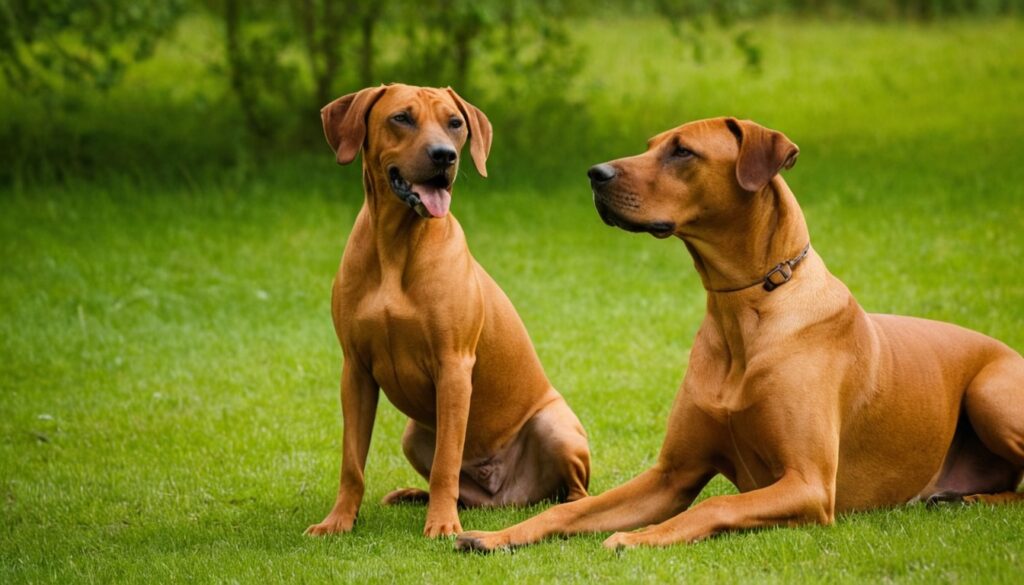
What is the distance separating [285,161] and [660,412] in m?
7.68

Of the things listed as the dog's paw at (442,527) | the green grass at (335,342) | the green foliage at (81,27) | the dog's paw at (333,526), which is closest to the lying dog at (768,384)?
the green grass at (335,342)

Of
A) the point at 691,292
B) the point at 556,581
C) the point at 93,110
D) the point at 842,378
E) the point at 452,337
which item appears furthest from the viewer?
the point at 93,110

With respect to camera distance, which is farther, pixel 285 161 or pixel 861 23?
pixel 861 23

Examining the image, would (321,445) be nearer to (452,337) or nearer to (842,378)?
(452,337)

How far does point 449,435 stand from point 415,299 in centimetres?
57

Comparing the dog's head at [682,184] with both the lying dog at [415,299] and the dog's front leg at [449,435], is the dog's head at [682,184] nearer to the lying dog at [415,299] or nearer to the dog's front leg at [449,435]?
the lying dog at [415,299]

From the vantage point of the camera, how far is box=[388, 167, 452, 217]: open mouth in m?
5.69

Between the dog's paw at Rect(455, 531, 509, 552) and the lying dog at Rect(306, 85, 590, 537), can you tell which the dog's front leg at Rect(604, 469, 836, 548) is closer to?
the dog's paw at Rect(455, 531, 509, 552)

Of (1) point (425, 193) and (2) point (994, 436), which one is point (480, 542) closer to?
(1) point (425, 193)

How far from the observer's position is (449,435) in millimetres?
5734

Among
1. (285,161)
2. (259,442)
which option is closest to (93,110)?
(285,161)

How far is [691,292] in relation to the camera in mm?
11094

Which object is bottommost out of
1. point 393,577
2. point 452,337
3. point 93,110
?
point 93,110

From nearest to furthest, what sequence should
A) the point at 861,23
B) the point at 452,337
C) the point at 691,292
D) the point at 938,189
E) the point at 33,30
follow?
the point at 452,337 → the point at 691,292 → the point at 33,30 → the point at 938,189 → the point at 861,23
